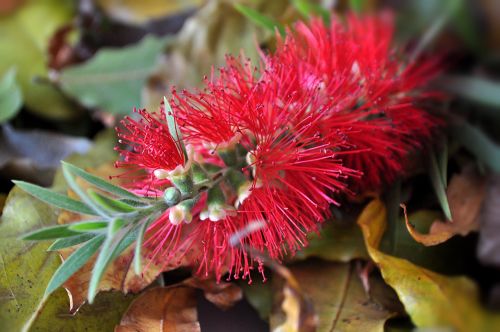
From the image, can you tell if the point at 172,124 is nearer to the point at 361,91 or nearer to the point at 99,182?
the point at 99,182

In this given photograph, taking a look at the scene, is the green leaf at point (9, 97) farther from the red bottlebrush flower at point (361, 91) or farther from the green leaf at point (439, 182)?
the green leaf at point (439, 182)

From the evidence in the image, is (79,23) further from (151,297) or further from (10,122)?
(151,297)

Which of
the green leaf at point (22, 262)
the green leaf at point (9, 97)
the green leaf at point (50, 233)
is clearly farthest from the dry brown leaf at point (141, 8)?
the green leaf at point (50, 233)

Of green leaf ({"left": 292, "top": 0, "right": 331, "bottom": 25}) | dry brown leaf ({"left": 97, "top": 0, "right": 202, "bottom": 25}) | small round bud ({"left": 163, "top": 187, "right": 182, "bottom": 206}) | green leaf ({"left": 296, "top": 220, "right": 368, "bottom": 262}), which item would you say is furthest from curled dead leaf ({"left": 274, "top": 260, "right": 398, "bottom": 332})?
dry brown leaf ({"left": 97, "top": 0, "right": 202, "bottom": 25})

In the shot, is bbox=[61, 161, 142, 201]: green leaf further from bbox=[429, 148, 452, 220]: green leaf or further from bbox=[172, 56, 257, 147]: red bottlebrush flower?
bbox=[429, 148, 452, 220]: green leaf

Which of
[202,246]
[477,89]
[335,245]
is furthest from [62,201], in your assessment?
[477,89]

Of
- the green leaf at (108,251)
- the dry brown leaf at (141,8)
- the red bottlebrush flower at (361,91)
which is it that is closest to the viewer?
the green leaf at (108,251)
